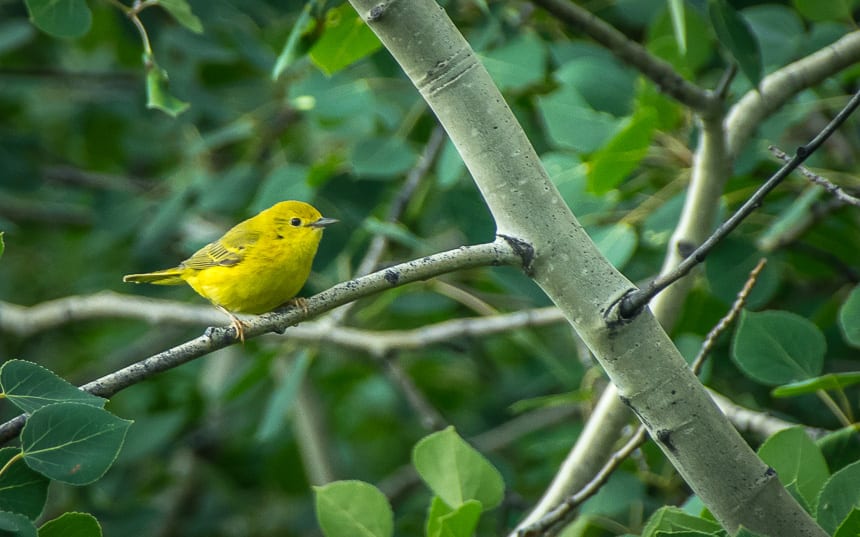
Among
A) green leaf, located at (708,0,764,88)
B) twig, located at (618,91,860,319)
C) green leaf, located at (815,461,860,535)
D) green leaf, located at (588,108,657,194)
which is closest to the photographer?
twig, located at (618,91,860,319)

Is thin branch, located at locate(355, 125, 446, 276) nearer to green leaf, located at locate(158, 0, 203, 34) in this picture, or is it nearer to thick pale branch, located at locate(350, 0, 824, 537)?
green leaf, located at locate(158, 0, 203, 34)

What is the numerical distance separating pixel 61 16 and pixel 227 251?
1.21 m

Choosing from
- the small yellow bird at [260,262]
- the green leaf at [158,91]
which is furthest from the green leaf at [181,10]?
the small yellow bird at [260,262]

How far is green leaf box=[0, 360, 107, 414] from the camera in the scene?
5.53 ft

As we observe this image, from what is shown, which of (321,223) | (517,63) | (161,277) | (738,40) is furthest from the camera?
(161,277)

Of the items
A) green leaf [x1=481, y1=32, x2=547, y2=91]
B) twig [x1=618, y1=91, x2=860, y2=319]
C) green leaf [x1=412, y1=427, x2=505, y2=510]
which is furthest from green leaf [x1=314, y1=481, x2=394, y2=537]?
green leaf [x1=481, y1=32, x2=547, y2=91]

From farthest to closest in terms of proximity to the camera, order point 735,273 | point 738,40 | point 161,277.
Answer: point 161,277 < point 735,273 < point 738,40

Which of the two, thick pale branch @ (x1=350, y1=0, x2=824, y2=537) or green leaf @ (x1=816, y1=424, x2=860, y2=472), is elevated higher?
thick pale branch @ (x1=350, y1=0, x2=824, y2=537)

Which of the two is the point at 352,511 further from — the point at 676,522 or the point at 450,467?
the point at 676,522

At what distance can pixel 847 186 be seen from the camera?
3.27 meters

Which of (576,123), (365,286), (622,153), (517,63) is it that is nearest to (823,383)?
(622,153)

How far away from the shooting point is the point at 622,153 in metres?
2.88

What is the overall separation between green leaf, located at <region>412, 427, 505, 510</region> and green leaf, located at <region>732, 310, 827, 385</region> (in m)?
0.71

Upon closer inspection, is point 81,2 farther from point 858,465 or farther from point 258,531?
point 258,531
